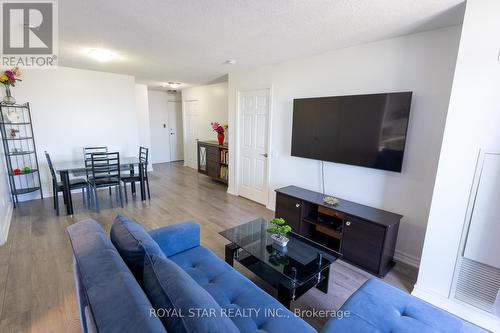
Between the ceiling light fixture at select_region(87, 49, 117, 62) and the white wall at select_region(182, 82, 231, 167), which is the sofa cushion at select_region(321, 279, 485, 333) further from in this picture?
Answer: the white wall at select_region(182, 82, 231, 167)

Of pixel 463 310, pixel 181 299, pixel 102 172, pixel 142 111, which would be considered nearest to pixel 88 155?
pixel 102 172

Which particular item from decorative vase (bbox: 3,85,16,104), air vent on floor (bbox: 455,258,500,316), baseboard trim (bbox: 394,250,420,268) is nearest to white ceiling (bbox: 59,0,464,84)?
decorative vase (bbox: 3,85,16,104)

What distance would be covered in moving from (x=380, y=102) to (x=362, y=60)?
24.1 inches

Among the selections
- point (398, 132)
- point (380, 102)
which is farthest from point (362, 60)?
point (398, 132)

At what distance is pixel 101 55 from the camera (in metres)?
3.41

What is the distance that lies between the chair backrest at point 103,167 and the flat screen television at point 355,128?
2.87m

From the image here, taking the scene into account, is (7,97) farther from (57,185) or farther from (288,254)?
(288,254)

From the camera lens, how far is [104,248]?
1.27m

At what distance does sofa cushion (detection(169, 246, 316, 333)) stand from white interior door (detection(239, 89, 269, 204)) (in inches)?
97.6

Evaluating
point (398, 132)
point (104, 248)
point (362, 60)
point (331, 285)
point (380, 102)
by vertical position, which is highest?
point (362, 60)

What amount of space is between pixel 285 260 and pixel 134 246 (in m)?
1.14

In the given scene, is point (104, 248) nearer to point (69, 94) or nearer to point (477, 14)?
point (477, 14)

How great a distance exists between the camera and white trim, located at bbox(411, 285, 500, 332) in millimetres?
1770

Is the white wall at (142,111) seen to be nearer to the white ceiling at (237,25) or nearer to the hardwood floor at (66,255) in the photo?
the hardwood floor at (66,255)
